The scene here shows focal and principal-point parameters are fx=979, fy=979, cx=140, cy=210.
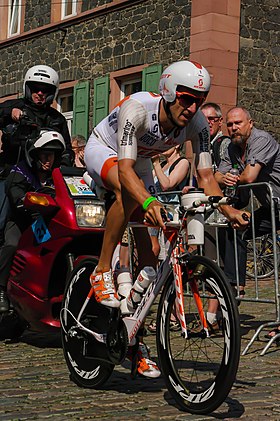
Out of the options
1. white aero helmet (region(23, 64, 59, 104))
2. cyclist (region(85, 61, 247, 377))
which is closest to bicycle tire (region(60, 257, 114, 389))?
cyclist (region(85, 61, 247, 377))

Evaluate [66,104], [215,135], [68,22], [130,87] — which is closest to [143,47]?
[130,87]

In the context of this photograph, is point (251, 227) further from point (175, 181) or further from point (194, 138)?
point (194, 138)

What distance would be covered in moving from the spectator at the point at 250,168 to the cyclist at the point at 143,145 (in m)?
2.47

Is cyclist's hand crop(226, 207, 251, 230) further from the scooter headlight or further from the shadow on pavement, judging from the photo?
the shadow on pavement

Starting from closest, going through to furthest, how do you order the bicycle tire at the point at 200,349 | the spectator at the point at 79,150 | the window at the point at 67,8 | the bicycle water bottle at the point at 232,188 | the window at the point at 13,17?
the bicycle tire at the point at 200,349 → the bicycle water bottle at the point at 232,188 → the spectator at the point at 79,150 → the window at the point at 67,8 → the window at the point at 13,17

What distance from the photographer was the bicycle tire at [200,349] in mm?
4742

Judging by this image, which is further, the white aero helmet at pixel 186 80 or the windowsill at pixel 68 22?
the windowsill at pixel 68 22

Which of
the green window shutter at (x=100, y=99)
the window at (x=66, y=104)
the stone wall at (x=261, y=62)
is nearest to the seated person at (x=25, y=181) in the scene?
the stone wall at (x=261, y=62)

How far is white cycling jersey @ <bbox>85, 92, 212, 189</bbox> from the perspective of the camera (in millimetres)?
5398

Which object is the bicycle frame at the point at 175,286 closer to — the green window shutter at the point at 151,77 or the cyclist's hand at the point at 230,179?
the cyclist's hand at the point at 230,179

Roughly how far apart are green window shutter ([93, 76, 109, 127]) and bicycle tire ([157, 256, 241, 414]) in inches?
646

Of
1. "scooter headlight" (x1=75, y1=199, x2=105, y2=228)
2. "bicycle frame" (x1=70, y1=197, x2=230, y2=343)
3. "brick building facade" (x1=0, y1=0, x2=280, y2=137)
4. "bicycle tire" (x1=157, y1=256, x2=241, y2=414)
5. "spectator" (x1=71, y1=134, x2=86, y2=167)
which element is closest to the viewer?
"bicycle tire" (x1=157, y1=256, x2=241, y2=414)

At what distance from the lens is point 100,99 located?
21.7 m

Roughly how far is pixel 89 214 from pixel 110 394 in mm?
1828
